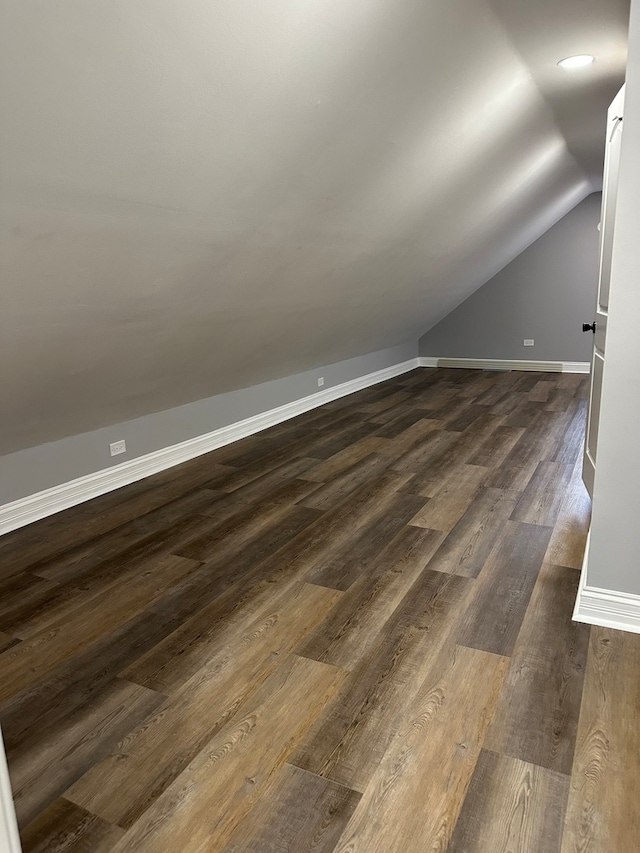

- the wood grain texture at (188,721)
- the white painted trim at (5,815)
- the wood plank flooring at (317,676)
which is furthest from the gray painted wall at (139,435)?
the white painted trim at (5,815)

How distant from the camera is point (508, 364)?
316 inches

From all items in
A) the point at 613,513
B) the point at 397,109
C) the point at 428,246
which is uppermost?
the point at 397,109

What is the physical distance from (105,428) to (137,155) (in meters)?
2.23

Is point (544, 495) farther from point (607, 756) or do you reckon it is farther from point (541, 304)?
point (541, 304)

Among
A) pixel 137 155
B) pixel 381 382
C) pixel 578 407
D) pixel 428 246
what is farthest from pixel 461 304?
pixel 137 155

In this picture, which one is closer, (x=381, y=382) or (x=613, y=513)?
(x=613, y=513)

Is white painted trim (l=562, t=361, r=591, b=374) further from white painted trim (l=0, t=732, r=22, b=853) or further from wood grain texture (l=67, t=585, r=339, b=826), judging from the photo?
white painted trim (l=0, t=732, r=22, b=853)

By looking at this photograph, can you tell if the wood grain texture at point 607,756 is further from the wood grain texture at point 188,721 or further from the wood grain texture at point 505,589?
the wood grain texture at point 188,721

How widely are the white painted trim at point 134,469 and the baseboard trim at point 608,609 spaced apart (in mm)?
2705

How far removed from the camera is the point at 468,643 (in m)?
2.21

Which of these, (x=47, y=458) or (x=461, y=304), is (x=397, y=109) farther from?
(x=461, y=304)

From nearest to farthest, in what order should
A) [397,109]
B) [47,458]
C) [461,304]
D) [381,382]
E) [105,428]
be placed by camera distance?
[397,109], [47,458], [105,428], [381,382], [461,304]

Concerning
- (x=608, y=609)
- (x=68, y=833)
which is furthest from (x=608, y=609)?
(x=68, y=833)

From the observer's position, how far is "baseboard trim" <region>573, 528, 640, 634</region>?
2.27 m
